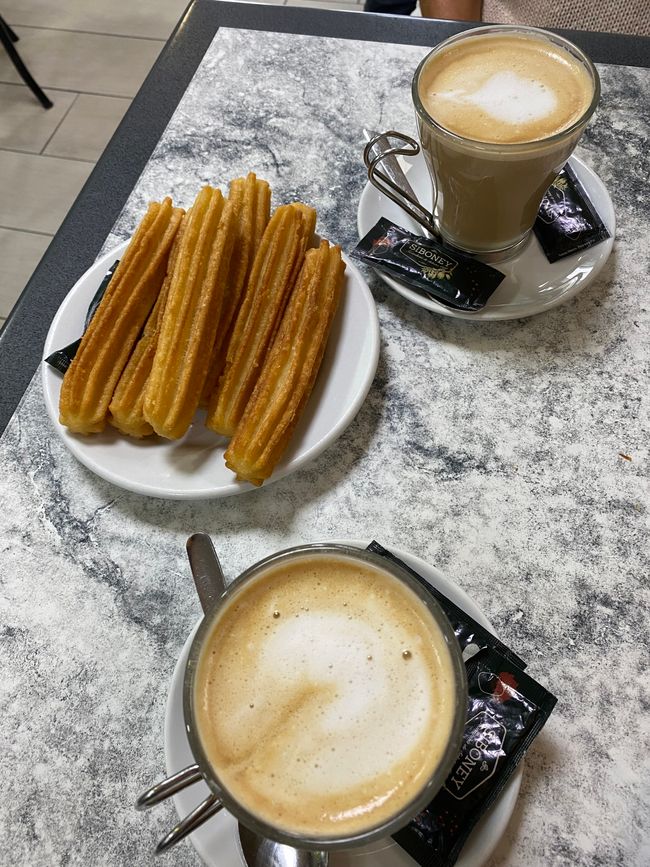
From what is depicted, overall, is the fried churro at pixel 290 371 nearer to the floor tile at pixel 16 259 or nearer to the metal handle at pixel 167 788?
the metal handle at pixel 167 788

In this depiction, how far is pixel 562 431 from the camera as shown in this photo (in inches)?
28.5

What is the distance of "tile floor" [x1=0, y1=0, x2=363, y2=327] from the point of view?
5.97 ft

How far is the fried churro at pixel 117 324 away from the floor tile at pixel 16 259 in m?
1.09

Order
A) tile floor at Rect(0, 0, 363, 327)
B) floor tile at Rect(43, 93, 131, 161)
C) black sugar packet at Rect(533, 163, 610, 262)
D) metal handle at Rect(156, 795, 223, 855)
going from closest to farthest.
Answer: metal handle at Rect(156, 795, 223, 855), black sugar packet at Rect(533, 163, 610, 262), tile floor at Rect(0, 0, 363, 327), floor tile at Rect(43, 93, 131, 161)

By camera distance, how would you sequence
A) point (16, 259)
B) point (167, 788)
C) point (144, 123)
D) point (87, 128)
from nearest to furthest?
point (167, 788)
point (144, 123)
point (16, 259)
point (87, 128)

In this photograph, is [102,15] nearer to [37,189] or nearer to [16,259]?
[37,189]

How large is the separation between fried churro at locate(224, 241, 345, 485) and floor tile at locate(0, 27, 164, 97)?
164cm

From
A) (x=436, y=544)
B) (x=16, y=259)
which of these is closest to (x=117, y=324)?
(x=436, y=544)

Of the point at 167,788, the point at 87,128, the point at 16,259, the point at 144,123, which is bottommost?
the point at 16,259

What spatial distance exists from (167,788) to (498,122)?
684 mm

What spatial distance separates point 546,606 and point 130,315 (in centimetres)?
50

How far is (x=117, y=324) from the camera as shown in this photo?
726mm

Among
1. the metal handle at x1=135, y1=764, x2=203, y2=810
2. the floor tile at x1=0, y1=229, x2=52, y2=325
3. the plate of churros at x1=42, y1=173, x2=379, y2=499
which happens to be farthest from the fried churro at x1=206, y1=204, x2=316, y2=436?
the floor tile at x1=0, y1=229, x2=52, y2=325

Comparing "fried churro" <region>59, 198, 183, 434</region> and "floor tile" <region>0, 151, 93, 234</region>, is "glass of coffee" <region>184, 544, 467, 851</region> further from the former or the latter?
"floor tile" <region>0, 151, 93, 234</region>
